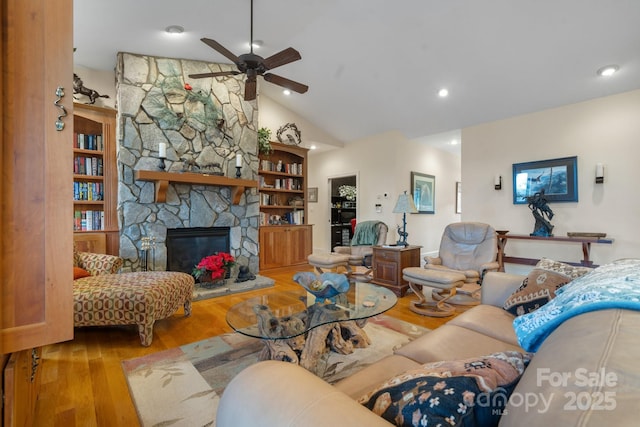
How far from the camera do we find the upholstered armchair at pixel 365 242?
177 inches

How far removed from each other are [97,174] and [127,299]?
2681 millimetres

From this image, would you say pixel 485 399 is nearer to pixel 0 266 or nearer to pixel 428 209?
pixel 0 266

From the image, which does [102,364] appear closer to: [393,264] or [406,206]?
[393,264]

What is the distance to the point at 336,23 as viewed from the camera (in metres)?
3.52

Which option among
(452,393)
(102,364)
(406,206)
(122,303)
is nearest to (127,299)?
(122,303)

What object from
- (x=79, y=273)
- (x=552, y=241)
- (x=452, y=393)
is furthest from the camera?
(x=552, y=241)

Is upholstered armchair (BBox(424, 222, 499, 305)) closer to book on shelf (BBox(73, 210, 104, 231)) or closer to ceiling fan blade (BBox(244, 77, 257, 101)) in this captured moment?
ceiling fan blade (BBox(244, 77, 257, 101))

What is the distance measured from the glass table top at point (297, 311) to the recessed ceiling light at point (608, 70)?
3.95 metres

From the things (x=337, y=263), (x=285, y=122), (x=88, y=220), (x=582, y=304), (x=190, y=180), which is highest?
(x=285, y=122)

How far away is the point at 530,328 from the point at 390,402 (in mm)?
475

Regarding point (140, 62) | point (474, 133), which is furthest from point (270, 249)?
point (474, 133)

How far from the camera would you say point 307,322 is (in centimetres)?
185

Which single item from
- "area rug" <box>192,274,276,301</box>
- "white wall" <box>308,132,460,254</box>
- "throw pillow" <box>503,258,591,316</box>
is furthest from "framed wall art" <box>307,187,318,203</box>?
"throw pillow" <box>503,258,591,316</box>

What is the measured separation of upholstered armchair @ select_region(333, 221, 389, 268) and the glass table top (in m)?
2.03
